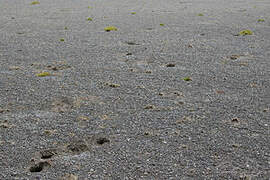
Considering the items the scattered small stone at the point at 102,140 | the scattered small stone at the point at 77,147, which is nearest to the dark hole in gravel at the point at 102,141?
the scattered small stone at the point at 102,140

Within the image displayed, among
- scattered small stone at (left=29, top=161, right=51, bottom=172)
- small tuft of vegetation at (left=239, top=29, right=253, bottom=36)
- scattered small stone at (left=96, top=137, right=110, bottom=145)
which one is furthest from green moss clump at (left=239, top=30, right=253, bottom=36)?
scattered small stone at (left=29, top=161, right=51, bottom=172)

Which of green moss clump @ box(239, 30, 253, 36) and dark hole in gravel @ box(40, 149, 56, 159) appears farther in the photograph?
green moss clump @ box(239, 30, 253, 36)

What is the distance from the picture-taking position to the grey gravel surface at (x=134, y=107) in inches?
242

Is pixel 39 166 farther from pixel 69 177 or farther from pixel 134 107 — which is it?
pixel 134 107

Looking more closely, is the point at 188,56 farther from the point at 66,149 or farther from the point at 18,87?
the point at 66,149

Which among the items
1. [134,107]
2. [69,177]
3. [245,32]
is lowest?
[69,177]

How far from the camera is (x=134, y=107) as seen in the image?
8.55 m

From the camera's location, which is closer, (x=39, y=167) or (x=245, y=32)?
(x=39, y=167)

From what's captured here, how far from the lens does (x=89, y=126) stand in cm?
755

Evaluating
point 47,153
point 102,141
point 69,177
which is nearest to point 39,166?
point 47,153

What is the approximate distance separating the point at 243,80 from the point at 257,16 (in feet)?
56.2

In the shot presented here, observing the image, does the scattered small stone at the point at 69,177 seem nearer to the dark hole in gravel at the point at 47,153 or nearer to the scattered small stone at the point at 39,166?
the scattered small stone at the point at 39,166

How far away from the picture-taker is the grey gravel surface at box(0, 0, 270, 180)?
242 inches

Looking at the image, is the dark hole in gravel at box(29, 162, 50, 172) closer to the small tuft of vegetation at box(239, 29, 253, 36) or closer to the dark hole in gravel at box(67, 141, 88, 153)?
the dark hole in gravel at box(67, 141, 88, 153)
